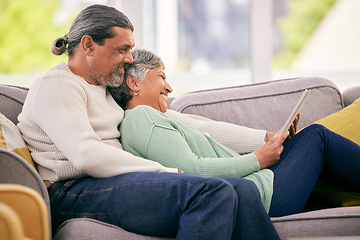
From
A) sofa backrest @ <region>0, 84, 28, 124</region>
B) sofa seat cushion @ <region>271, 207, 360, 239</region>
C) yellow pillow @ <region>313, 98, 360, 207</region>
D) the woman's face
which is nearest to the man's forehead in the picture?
the woman's face

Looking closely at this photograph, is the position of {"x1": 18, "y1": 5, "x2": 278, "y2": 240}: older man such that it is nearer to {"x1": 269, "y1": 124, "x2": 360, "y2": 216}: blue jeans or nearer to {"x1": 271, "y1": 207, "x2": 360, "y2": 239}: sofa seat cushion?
{"x1": 271, "y1": 207, "x2": 360, "y2": 239}: sofa seat cushion

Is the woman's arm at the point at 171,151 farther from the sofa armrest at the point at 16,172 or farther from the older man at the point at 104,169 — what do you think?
the sofa armrest at the point at 16,172

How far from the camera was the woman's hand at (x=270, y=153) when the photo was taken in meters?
1.92

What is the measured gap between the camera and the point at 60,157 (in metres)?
1.74

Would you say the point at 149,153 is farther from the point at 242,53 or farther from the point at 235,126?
the point at 242,53

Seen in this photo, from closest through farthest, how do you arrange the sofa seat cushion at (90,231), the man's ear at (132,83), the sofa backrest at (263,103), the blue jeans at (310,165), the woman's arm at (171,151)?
the sofa seat cushion at (90,231) < the woman's arm at (171,151) < the blue jeans at (310,165) < the man's ear at (132,83) < the sofa backrest at (263,103)

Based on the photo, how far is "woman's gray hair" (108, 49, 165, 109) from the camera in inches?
83.3

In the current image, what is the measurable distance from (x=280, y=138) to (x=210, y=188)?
2.02ft

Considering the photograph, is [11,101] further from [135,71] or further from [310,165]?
[310,165]

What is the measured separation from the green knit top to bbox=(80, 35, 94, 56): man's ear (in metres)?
0.31

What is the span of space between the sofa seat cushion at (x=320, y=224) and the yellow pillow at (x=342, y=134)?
171mm

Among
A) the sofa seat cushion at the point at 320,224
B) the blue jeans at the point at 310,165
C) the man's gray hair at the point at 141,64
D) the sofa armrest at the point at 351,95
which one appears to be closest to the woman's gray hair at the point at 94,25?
the man's gray hair at the point at 141,64

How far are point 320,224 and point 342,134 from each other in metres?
0.65

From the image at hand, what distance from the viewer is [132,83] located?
6.95 feet
